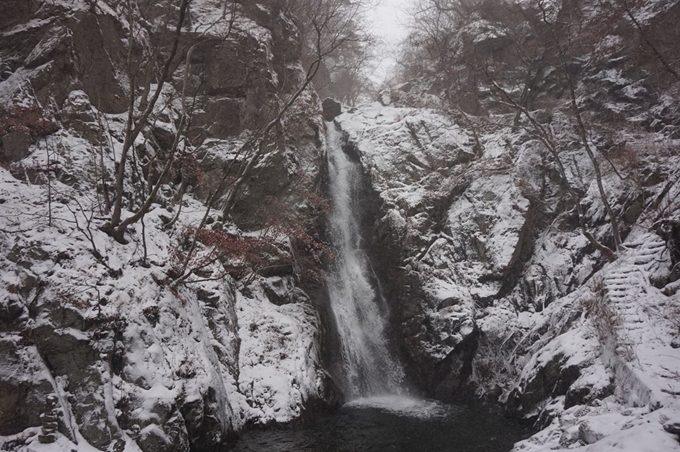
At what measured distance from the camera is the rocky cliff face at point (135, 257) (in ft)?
18.2

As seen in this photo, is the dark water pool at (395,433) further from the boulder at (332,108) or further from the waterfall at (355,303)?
the boulder at (332,108)

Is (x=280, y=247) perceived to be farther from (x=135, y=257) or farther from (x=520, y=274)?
(x=520, y=274)

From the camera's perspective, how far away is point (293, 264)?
522 inches

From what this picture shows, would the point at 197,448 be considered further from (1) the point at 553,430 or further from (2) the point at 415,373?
(2) the point at 415,373

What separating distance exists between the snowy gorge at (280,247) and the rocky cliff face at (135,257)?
49mm

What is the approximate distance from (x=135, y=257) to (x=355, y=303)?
27.9 ft

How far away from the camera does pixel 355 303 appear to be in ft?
46.2

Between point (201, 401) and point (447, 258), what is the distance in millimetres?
10134

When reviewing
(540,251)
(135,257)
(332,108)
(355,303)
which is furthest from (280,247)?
(332,108)

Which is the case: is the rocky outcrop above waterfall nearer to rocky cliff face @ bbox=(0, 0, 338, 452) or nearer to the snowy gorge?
the snowy gorge

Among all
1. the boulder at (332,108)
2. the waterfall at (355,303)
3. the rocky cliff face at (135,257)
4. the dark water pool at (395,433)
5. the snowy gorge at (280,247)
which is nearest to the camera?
the rocky cliff face at (135,257)

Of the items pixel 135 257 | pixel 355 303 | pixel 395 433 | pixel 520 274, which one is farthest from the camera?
pixel 355 303

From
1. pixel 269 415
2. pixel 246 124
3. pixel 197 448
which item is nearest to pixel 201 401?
pixel 197 448

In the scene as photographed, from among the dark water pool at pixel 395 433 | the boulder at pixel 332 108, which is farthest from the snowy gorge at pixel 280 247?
the boulder at pixel 332 108
